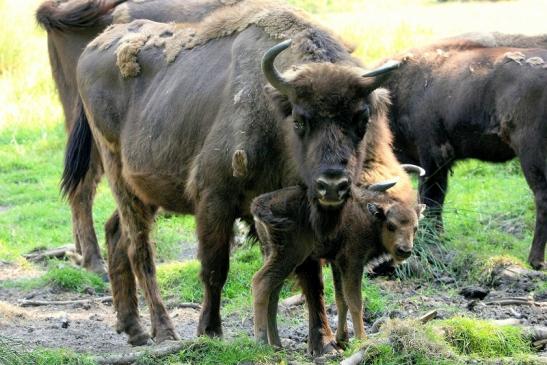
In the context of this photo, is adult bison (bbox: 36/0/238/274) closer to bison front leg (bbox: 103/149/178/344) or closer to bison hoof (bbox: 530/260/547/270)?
bison front leg (bbox: 103/149/178/344)

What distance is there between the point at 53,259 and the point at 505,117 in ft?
→ 15.4

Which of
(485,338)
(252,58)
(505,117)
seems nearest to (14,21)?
(505,117)

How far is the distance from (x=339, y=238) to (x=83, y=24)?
5.33m

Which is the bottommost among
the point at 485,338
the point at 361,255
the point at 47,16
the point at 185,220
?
the point at 185,220

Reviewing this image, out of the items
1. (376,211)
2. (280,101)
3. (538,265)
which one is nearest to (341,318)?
(376,211)

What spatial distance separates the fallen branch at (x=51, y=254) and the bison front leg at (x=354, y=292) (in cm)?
502

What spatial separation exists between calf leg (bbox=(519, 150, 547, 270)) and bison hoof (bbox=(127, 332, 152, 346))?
3.74 meters

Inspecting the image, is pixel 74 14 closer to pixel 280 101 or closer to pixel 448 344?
pixel 280 101

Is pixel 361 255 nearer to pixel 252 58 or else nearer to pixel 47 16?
pixel 252 58

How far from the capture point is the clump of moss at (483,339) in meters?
6.27

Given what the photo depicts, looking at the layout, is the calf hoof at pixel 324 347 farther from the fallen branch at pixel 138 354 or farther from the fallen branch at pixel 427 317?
the fallen branch at pixel 138 354

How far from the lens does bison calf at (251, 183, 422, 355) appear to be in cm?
624

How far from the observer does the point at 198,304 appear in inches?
346

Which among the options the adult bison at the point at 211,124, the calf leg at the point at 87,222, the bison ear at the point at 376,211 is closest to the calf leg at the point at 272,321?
the adult bison at the point at 211,124
